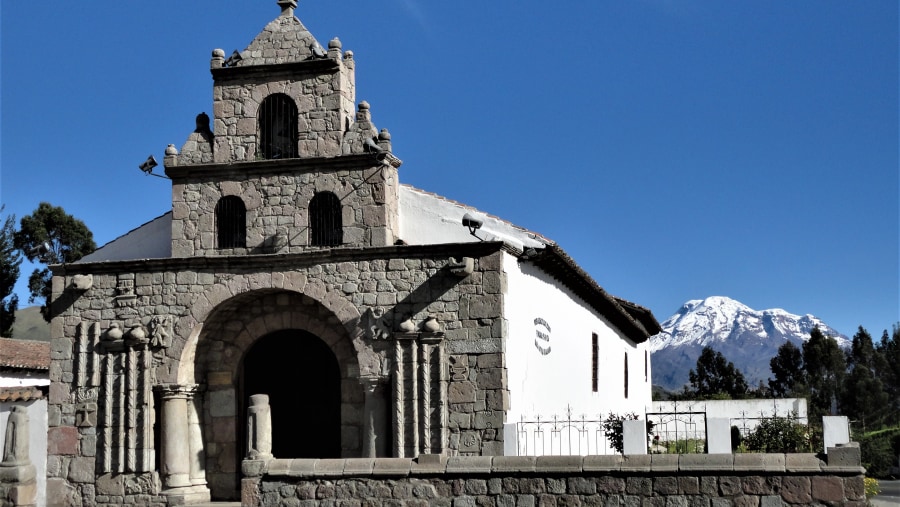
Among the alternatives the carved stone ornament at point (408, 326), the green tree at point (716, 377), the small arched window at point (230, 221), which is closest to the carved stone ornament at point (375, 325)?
the carved stone ornament at point (408, 326)

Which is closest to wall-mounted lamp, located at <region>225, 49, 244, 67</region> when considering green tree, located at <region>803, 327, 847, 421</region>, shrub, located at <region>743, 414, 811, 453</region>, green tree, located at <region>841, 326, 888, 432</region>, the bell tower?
the bell tower

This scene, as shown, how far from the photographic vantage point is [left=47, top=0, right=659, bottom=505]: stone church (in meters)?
18.8

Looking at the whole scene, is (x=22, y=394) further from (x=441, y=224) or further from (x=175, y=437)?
(x=441, y=224)

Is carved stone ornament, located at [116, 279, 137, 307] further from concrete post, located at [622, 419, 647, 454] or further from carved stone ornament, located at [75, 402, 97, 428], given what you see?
concrete post, located at [622, 419, 647, 454]

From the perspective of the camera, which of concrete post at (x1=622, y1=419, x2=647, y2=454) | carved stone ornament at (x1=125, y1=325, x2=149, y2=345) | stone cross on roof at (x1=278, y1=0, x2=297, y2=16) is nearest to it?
concrete post at (x1=622, y1=419, x2=647, y2=454)

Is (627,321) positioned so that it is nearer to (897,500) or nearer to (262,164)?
(897,500)

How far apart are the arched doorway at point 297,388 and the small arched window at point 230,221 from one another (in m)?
1.90

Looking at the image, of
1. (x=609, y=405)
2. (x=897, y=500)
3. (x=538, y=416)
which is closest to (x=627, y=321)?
(x=609, y=405)

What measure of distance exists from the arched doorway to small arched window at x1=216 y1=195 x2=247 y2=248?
1.90 meters

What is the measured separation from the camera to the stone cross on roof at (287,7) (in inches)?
832

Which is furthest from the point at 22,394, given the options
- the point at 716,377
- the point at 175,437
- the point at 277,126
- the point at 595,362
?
the point at 716,377

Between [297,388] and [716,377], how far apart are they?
5076cm

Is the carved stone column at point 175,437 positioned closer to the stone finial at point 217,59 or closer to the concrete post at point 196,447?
the concrete post at point 196,447

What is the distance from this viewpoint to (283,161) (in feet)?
66.1
